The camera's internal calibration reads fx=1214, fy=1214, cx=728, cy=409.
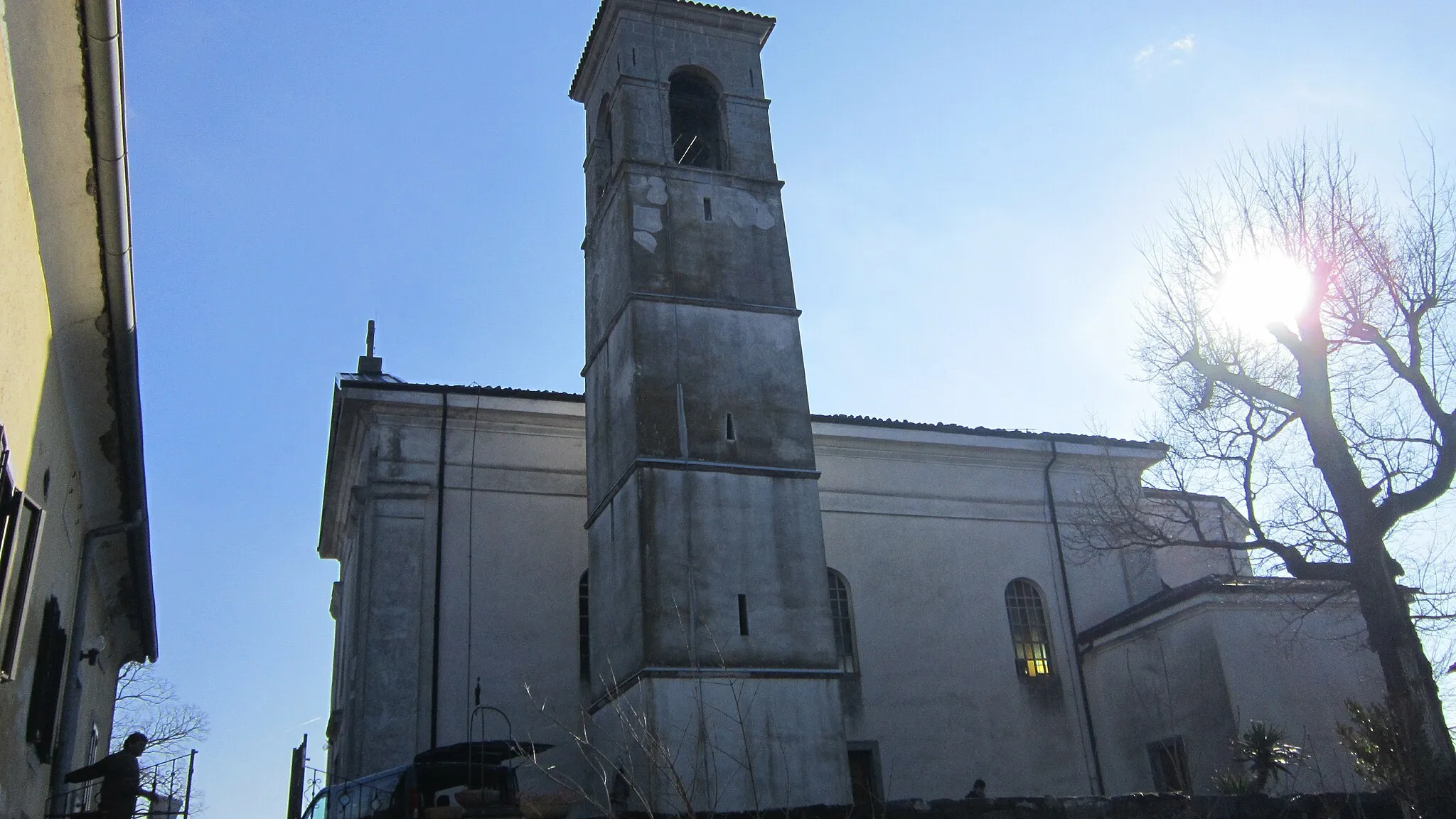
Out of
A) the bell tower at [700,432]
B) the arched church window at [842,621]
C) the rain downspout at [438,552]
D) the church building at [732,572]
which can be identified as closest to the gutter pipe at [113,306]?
the rain downspout at [438,552]

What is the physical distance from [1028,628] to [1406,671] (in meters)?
9.06

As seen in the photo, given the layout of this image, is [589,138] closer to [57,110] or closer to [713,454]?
[713,454]

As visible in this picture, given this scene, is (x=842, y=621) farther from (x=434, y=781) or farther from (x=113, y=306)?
(x=113, y=306)

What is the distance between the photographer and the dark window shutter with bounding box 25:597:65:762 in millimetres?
9789

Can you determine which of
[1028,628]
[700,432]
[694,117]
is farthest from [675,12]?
[1028,628]

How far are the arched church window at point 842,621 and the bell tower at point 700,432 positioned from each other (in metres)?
4.44

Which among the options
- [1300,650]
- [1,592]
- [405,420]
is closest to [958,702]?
[1300,650]

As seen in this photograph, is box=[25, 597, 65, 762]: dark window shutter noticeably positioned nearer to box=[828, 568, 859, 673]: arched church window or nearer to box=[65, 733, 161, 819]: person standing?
box=[65, 733, 161, 819]: person standing

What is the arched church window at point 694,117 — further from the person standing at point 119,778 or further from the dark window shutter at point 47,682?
the person standing at point 119,778

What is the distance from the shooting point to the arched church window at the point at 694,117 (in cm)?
1934

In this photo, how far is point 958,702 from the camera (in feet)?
66.4

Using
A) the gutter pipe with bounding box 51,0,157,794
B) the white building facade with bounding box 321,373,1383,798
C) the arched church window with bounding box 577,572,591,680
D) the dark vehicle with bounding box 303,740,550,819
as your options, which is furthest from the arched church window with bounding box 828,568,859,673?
the gutter pipe with bounding box 51,0,157,794

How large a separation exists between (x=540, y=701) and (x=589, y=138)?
924 centimetres

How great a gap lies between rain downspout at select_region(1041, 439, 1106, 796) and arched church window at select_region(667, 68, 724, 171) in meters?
8.90
